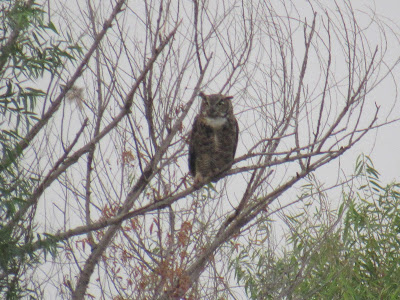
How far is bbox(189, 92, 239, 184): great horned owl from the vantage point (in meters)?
5.14

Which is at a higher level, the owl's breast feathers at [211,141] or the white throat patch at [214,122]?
the white throat patch at [214,122]

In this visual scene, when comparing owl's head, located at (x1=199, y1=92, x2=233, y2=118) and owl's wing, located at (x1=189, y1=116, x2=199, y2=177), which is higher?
owl's head, located at (x1=199, y1=92, x2=233, y2=118)

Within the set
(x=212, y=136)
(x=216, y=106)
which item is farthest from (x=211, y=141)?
(x=216, y=106)

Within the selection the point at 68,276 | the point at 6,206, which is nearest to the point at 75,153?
the point at 6,206

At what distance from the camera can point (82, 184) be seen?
4.47 m

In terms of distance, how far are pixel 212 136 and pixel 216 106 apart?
0.72ft

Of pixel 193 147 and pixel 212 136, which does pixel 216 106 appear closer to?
pixel 212 136

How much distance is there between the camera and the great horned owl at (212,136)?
5.14 meters

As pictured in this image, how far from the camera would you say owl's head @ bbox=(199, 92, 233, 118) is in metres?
5.09

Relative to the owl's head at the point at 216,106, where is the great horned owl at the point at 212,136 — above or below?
below

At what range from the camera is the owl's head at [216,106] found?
5090mm

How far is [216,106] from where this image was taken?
509 centimetres

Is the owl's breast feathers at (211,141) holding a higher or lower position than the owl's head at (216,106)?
lower

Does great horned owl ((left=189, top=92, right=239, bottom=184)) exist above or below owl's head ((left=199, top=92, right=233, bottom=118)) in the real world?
below
